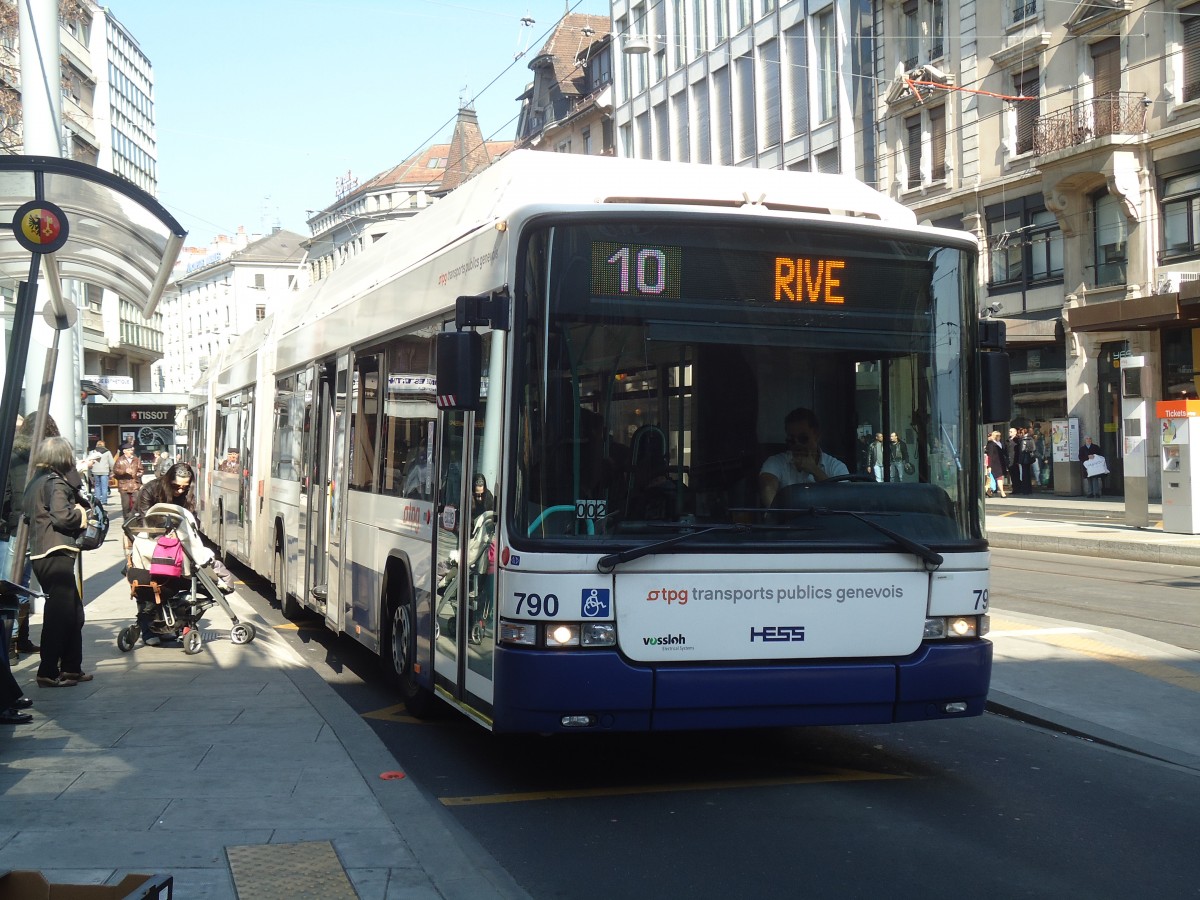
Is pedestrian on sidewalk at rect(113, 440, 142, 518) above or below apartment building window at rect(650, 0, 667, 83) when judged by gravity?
below

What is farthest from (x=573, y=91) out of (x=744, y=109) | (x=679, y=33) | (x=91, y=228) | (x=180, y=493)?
(x=91, y=228)

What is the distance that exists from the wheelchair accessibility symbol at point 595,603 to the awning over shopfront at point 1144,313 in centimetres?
2334

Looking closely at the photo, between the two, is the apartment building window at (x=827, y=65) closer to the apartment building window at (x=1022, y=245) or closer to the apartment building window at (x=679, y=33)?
the apartment building window at (x=1022, y=245)

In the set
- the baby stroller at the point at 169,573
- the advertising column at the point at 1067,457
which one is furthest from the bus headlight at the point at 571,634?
the advertising column at the point at 1067,457

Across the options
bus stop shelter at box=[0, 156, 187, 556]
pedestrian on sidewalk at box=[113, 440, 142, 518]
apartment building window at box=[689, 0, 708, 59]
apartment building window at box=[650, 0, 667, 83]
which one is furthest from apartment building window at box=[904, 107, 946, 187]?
bus stop shelter at box=[0, 156, 187, 556]

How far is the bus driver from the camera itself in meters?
6.29

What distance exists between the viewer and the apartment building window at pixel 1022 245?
113ft

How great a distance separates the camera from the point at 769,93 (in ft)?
148

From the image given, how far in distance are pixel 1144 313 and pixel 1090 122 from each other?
23.0 ft

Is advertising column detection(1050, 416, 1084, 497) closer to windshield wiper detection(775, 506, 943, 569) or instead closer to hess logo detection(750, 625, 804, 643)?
windshield wiper detection(775, 506, 943, 569)

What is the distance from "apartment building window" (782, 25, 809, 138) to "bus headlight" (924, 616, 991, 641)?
38439 millimetres

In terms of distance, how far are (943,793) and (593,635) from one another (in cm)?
190

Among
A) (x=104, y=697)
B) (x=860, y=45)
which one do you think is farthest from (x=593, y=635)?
(x=860, y=45)

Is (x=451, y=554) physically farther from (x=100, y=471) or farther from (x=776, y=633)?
(x=100, y=471)
